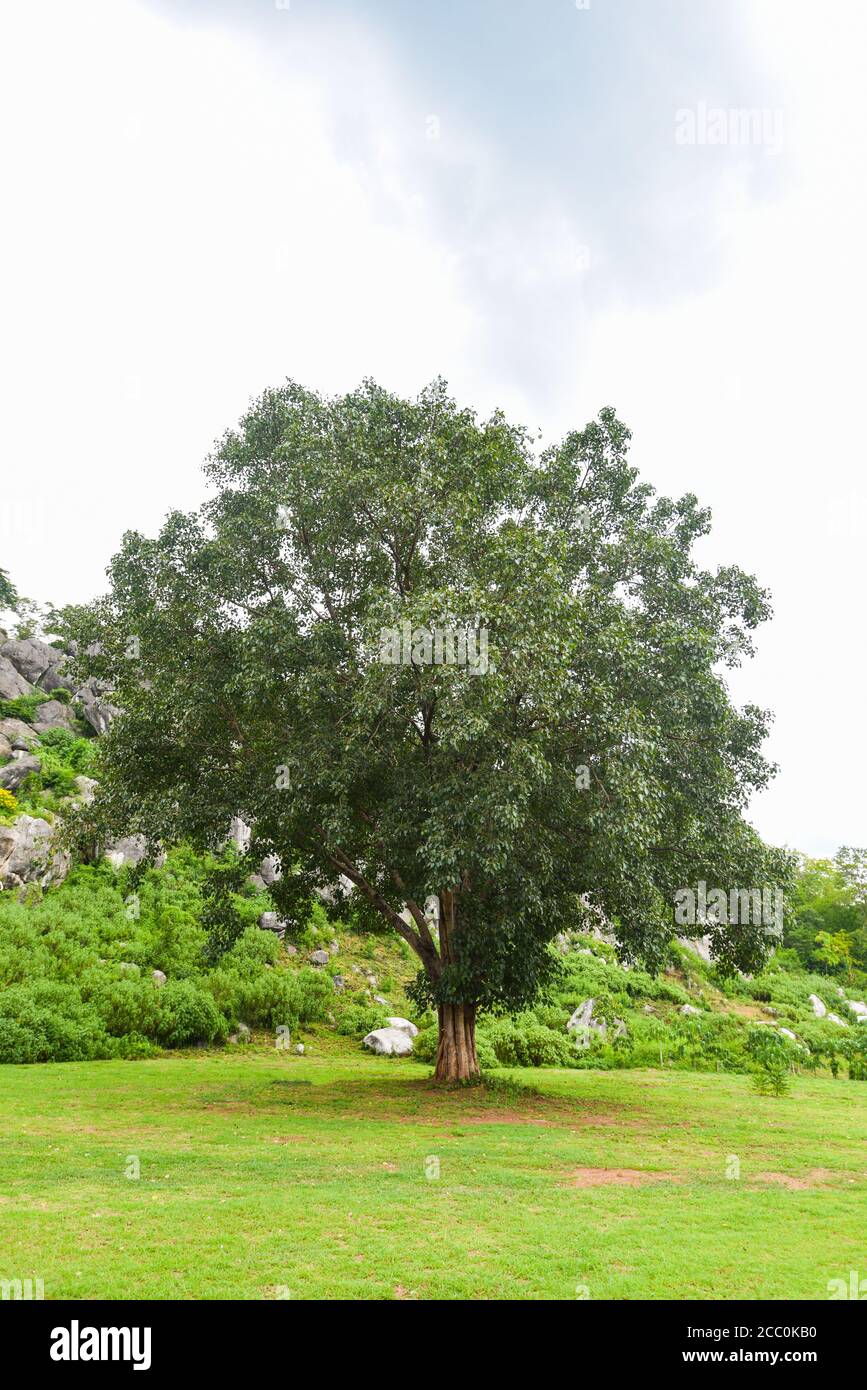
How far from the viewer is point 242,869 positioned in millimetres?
20047

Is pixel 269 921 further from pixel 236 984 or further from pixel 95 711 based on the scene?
pixel 95 711

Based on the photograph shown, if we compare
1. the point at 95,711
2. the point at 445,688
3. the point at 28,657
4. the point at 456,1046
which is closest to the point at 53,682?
the point at 28,657

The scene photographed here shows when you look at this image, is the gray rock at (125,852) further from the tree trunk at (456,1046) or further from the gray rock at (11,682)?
the tree trunk at (456,1046)

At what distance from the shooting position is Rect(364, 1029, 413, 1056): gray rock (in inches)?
1073

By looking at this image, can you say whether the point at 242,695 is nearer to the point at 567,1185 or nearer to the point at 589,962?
the point at 567,1185

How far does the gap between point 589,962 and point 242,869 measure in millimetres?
21639

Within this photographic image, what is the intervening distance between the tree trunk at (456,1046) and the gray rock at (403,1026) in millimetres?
8900

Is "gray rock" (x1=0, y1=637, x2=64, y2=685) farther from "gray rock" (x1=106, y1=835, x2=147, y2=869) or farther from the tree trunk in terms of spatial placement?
the tree trunk

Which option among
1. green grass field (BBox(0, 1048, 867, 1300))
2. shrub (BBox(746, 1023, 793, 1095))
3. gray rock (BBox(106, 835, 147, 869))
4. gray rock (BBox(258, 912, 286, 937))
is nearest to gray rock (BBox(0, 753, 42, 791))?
gray rock (BBox(106, 835, 147, 869))

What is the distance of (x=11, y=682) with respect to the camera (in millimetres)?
42406

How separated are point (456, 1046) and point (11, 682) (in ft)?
108

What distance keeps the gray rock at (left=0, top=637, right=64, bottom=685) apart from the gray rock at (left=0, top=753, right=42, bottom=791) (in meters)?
11.5

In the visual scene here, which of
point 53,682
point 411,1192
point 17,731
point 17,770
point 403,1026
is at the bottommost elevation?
point 403,1026

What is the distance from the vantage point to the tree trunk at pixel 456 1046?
64.0 feet
